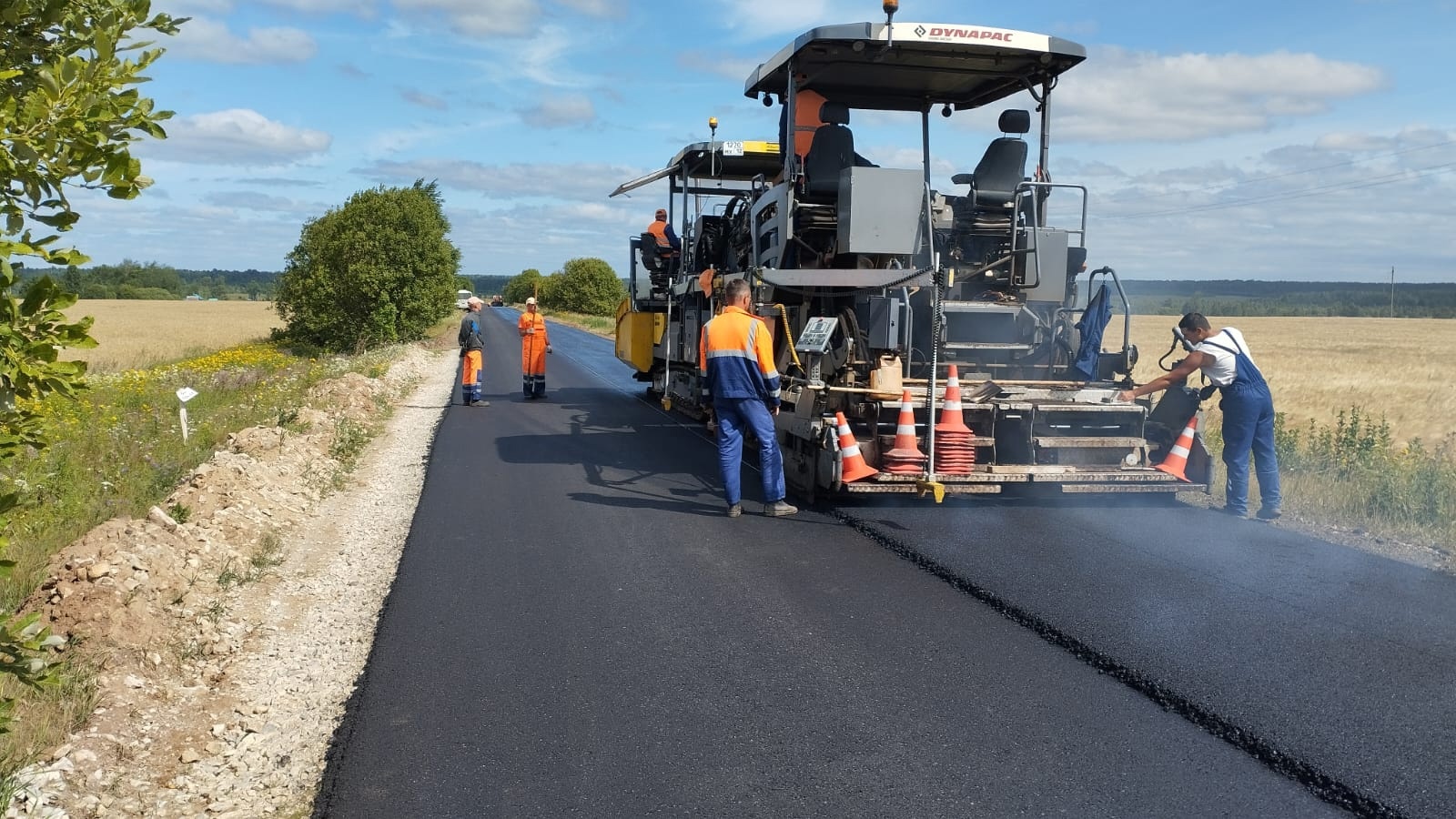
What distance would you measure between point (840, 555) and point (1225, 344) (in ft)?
11.2

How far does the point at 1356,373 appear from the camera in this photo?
24375 mm

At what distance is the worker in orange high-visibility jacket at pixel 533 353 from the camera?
622 inches

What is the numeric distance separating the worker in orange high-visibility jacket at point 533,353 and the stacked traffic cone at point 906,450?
904cm

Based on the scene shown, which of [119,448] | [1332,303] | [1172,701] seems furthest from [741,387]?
[1332,303]

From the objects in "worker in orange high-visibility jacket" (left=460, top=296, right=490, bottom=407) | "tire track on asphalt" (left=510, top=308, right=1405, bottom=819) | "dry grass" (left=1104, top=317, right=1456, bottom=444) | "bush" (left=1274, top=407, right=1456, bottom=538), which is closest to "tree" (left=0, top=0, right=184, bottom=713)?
"tire track on asphalt" (left=510, top=308, right=1405, bottom=819)

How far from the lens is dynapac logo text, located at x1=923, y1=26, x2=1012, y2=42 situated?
8.27 meters

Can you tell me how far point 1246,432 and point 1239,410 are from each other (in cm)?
17

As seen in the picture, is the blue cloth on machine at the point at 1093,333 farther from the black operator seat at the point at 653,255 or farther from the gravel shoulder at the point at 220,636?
the black operator seat at the point at 653,255

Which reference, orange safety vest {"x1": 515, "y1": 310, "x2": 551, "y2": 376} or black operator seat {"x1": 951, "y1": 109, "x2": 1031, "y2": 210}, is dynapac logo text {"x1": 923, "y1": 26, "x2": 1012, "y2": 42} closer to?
black operator seat {"x1": 951, "y1": 109, "x2": 1031, "y2": 210}

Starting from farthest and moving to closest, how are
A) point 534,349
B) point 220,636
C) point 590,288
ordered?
point 590,288, point 534,349, point 220,636

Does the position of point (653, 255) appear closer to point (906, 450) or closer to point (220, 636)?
point (906, 450)

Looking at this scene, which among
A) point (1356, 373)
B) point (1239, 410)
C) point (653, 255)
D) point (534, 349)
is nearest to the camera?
point (1239, 410)

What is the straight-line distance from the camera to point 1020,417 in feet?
25.9

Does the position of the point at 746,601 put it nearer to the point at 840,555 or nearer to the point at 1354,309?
the point at 840,555
